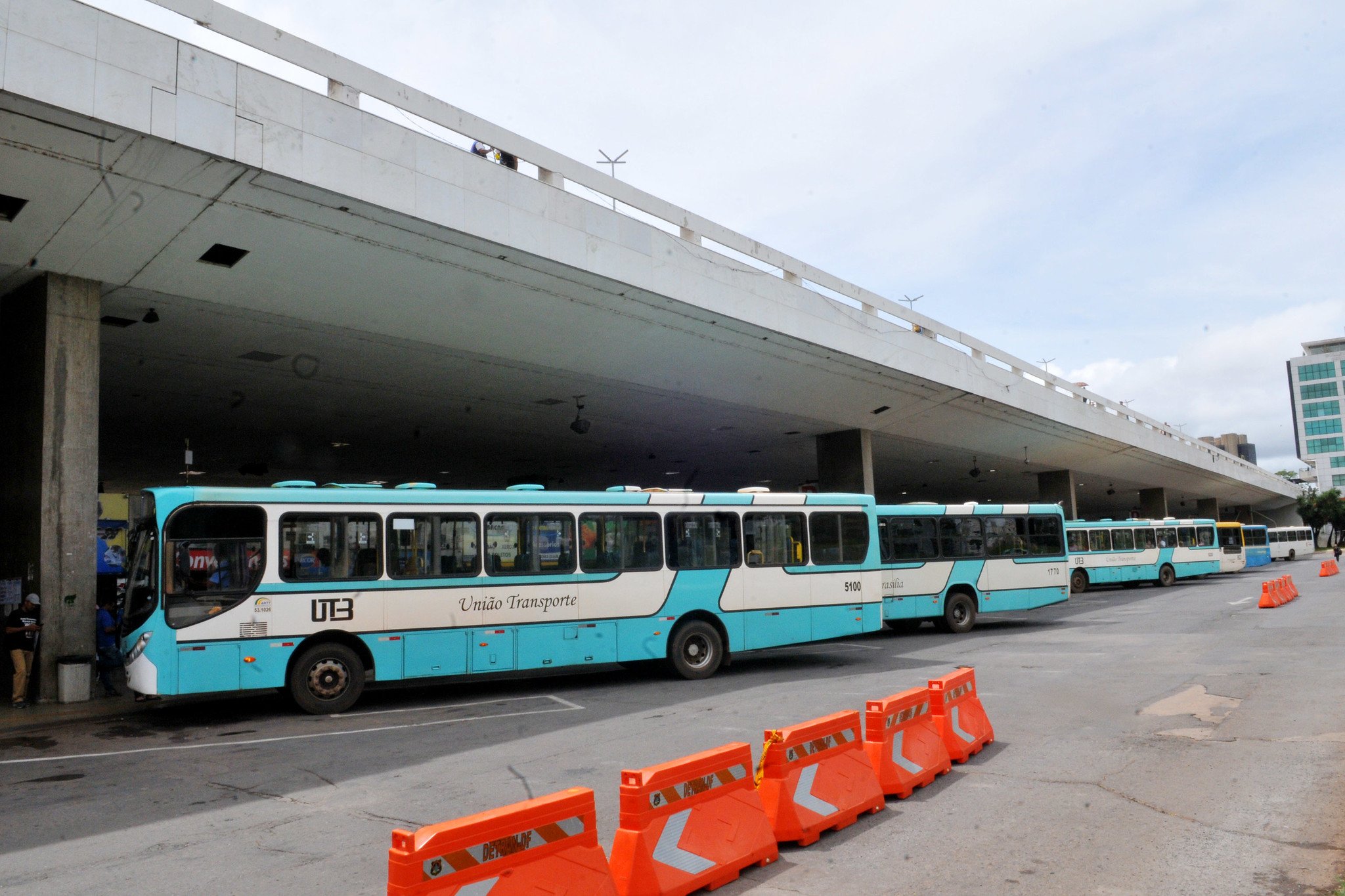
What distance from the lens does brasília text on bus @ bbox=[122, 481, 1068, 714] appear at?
10.9m

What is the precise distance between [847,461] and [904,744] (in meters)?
22.9

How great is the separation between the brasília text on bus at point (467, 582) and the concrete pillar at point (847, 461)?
12.9m

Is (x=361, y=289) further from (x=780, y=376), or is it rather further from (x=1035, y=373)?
(x=1035, y=373)

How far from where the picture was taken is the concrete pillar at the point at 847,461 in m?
29.3

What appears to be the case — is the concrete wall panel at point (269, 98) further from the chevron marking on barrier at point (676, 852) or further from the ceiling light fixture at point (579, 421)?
the ceiling light fixture at point (579, 421)

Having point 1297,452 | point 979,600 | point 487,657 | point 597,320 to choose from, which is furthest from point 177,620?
point 1297,452

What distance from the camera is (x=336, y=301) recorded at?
49.9 feet

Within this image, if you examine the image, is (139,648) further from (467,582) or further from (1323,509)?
(1323,509)

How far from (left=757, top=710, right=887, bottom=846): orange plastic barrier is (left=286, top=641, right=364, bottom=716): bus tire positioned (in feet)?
23.5

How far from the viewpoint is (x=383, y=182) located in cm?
1274

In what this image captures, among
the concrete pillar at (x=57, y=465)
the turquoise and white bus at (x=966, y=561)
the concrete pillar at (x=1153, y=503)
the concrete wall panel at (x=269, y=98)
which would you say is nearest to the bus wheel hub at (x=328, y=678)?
the concrete pillar at (x=57, y=465)

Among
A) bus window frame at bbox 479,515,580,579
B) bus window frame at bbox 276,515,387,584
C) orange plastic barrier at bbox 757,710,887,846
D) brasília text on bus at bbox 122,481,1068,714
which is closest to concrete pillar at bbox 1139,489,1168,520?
brasília text on bus at bbox 122,481,1068,714

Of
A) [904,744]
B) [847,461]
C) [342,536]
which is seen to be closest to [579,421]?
[847,461]

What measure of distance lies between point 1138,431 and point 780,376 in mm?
27890
